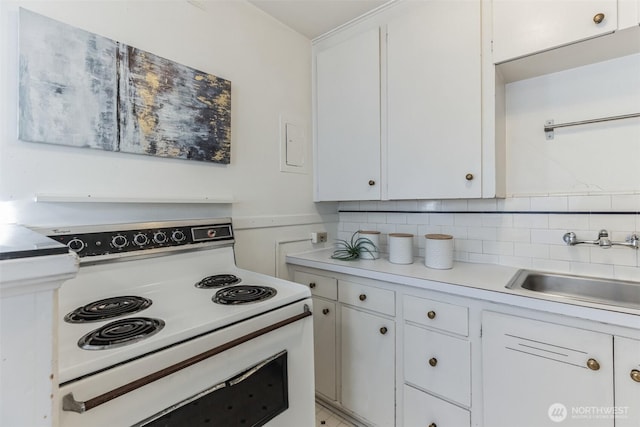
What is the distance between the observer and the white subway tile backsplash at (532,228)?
1.39 metres

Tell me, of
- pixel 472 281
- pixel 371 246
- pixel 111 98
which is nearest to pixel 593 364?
pixel 472 281

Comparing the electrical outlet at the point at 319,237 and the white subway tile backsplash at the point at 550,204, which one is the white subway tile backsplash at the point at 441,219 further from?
the electrical outlet at the point at 319,237

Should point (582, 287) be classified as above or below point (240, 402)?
above

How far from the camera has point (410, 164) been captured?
1.75 meters

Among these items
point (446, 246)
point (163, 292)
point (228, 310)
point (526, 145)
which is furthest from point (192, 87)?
point (526, 145)

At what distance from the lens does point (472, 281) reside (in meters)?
1.35

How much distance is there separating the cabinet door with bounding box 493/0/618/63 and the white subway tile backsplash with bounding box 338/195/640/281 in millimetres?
758

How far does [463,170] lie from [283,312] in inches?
46.6

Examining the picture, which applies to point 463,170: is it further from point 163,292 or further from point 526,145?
point 163,292

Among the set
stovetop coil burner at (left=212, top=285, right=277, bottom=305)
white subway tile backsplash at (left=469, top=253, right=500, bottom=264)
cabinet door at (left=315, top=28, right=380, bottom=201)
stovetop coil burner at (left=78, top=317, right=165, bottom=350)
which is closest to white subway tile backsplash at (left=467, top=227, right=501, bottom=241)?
white subway tile backsplash at (left=469, top=253, right=500, bottom=264)

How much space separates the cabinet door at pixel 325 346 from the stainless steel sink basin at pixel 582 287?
3.25 feet

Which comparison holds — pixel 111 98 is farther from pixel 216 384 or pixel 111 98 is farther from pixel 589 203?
pixel 589 203

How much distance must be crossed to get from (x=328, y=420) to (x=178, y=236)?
1415 millimetres

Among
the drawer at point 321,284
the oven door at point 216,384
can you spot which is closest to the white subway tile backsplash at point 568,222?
the drawer at point 321,284
